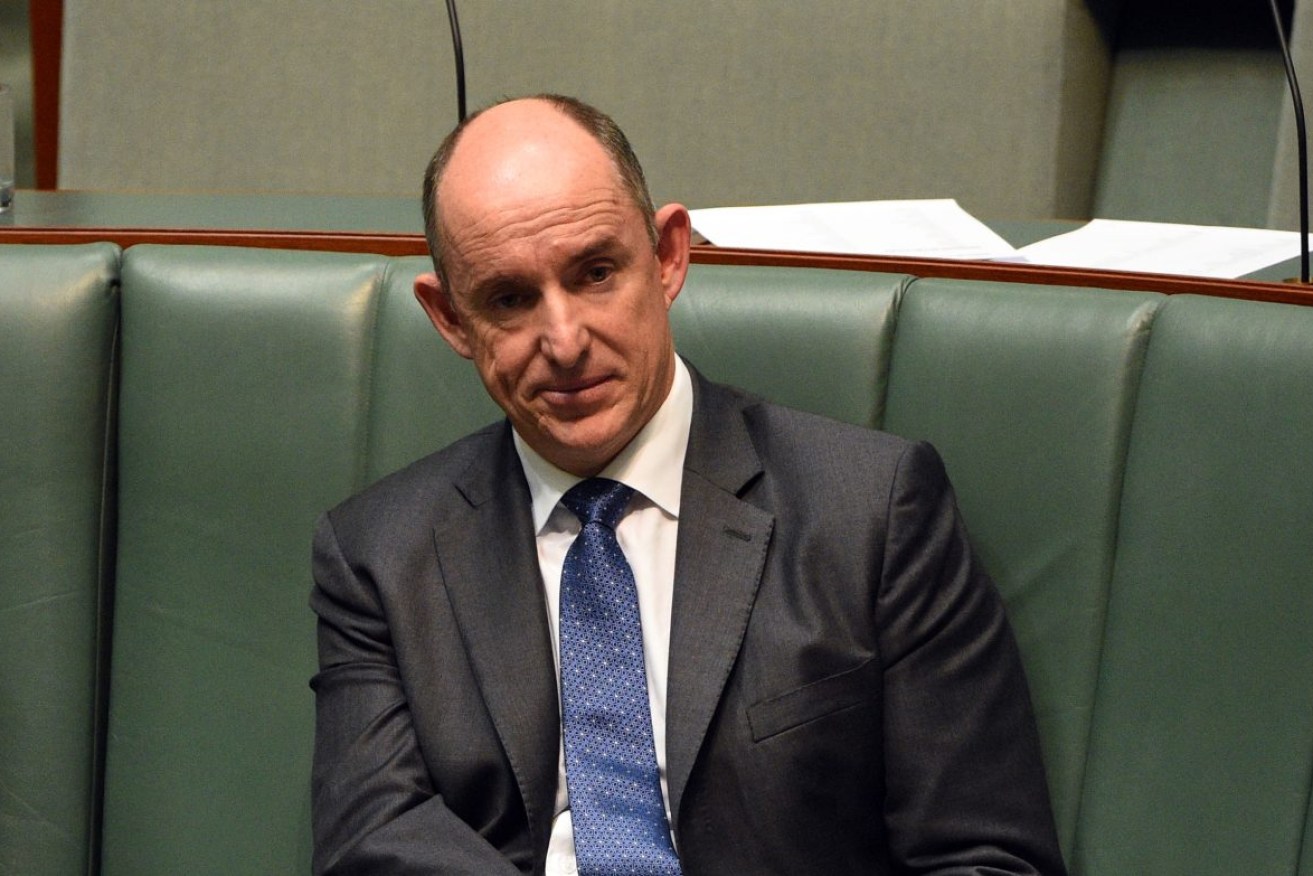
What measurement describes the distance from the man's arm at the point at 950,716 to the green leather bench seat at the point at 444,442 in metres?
0.11

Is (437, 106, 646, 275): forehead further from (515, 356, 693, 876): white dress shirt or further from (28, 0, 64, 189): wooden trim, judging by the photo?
(28, 0, 64, 189): wooden trim

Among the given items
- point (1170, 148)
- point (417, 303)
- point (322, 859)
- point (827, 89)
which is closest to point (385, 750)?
point (322, 859)

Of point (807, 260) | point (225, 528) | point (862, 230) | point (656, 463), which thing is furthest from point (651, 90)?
point (656, 463)

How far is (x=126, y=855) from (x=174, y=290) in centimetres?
59

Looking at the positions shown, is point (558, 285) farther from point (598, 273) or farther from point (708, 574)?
point (708, 574)

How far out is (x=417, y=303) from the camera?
1.52m

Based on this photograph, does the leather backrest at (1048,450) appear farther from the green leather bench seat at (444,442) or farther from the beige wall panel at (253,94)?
the beige wall panel at (253,94)

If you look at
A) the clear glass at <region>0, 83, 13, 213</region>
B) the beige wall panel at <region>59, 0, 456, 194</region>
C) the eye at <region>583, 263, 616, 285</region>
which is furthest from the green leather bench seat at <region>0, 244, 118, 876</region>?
the beige wall panel at <region>59, 0, 456, 194</region>

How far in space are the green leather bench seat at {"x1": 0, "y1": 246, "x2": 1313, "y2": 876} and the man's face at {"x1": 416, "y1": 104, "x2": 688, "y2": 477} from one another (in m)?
0.20

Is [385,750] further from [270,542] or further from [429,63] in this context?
[429,63]

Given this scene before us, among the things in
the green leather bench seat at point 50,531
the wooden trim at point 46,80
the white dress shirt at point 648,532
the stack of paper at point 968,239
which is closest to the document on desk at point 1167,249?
the stack of paper at point 968,239

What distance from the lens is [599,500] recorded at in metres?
1.30

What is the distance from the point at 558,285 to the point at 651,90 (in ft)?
4.43

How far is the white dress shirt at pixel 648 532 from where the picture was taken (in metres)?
1.30
